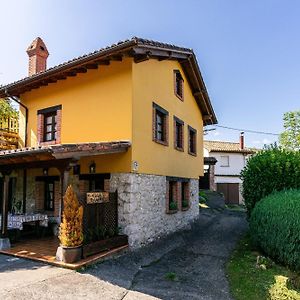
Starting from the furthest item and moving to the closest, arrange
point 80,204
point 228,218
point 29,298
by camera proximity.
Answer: point 228,218, point 80,204, point 29,298

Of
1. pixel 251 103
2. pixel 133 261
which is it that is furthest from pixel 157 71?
pixel 251 103

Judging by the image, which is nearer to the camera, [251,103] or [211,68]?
[211,68]

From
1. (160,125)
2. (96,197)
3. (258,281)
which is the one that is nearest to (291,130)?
(160,125)

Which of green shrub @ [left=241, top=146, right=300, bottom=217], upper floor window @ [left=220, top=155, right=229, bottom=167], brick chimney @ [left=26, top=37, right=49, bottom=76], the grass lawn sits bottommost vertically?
the grass lawn

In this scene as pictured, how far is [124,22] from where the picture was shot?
1044 centimetres

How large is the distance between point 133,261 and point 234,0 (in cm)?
1036

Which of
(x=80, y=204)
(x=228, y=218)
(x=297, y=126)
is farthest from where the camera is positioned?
(x=297, y=126)

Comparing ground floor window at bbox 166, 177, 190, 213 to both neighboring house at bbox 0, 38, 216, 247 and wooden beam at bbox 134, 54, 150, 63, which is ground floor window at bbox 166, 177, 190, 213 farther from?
wooden beam at bbox 134, 54, 150, 63

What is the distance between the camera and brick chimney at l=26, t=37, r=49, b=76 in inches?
577

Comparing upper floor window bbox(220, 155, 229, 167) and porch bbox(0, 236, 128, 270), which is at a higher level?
upper floor window bbox(220, 155, 229, 167)

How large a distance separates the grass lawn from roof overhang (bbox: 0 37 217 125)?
7.31m

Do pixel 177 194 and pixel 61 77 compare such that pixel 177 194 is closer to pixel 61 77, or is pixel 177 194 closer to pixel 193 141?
pixel 193 141

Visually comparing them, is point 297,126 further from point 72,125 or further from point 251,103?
point 72,125

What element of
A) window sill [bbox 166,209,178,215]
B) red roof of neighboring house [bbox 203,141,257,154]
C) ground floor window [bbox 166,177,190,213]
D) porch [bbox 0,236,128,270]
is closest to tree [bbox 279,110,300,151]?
red roof of neighboring house [bbox 203,141,257,154]
